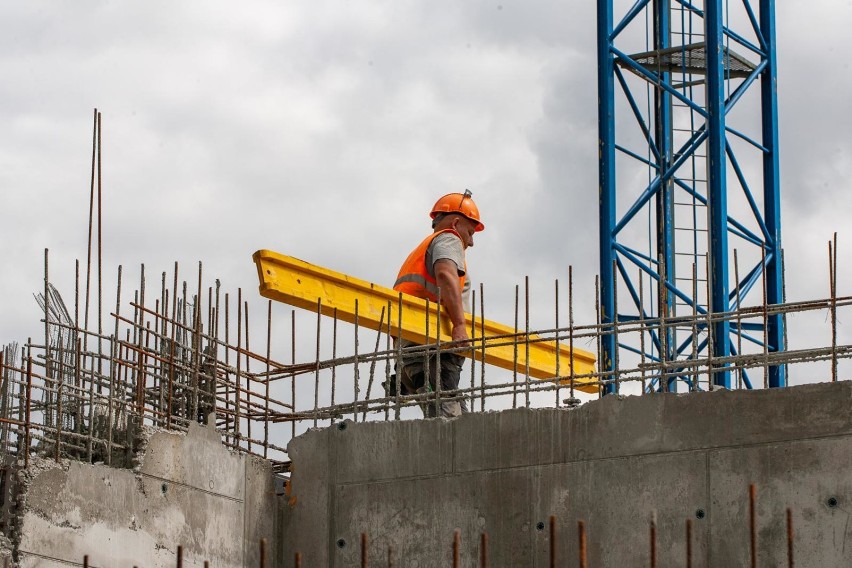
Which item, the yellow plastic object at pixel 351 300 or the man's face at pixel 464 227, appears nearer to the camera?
the yellow plastic object at pixel 351 300

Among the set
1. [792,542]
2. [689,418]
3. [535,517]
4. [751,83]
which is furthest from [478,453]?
[751,83]

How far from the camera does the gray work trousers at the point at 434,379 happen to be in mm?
13250

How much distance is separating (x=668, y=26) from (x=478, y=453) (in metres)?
8.20

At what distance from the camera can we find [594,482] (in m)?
12.0

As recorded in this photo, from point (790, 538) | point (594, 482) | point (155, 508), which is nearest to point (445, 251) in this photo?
point (594, 482)

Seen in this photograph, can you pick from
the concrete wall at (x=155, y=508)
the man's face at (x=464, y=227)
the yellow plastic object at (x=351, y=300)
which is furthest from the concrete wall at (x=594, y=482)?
the man's face at (x=464, y=227)

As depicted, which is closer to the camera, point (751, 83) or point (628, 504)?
point (628, 504)

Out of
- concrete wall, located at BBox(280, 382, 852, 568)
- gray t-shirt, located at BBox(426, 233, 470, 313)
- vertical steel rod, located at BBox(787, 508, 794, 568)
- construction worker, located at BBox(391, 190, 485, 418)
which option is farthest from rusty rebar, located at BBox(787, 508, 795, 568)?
gray t-shirt, located at BBox(426, 233, 470, 313)

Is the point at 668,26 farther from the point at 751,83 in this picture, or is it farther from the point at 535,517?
the point at 535,517

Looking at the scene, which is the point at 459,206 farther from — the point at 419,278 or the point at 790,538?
the point at 790,538

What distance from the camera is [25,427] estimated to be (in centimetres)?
1120

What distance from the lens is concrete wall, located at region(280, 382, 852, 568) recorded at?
1130 cm

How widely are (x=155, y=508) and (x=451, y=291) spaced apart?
116 inches

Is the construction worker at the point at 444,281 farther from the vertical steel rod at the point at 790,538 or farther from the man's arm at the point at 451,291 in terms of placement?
the vertical steel rod at the point at 790,538
